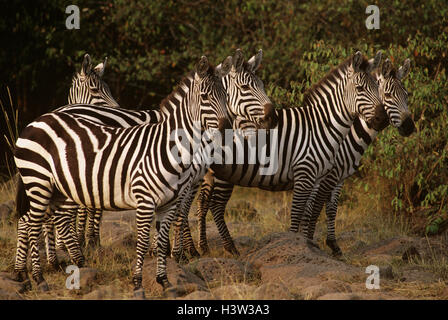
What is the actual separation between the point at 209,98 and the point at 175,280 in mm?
1947

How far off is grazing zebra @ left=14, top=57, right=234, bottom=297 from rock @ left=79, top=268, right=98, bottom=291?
1.29 feet

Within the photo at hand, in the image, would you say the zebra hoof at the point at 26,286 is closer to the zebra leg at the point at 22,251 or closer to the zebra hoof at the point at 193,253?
the zebra leg at the point at 22,251

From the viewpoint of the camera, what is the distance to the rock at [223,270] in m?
7.34

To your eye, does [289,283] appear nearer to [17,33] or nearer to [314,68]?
[314,68]

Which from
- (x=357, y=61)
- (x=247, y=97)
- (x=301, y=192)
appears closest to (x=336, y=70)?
(x=357, y=61)

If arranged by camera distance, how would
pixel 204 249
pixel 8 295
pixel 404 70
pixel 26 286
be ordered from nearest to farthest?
pixel 8 295
pixel 26 286
pixel 204 249
pixel 404 70

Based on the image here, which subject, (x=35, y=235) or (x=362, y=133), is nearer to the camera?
(x=35, y=235)

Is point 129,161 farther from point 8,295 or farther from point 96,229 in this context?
point 96,229

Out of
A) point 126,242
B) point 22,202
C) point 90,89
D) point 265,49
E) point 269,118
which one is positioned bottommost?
point 126,242

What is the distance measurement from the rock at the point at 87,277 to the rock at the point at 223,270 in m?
1.15

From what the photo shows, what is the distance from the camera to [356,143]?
926 cm

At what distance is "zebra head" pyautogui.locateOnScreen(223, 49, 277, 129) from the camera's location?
8344 mm

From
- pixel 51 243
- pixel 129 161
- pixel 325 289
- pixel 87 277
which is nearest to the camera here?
→ pixel 325 289
